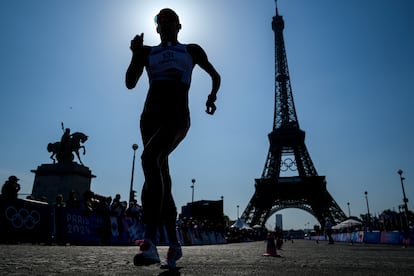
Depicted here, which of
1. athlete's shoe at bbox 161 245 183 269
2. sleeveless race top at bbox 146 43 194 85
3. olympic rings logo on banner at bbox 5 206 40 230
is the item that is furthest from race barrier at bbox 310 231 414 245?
sleeveless race top at bbox 146 43 194 85

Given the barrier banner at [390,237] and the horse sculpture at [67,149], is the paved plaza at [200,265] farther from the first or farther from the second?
the barrier banner at [390,237]

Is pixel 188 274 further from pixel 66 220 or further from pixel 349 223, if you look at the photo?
pixel 349 223

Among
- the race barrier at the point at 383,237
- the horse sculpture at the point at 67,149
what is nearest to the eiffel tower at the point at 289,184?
the race barrier at the point at 383,237

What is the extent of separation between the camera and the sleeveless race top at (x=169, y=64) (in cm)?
316

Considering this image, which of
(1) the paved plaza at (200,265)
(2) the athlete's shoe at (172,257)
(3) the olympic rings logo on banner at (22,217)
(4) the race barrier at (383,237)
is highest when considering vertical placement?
(3) the olympic rings logo on banner at (22,217)

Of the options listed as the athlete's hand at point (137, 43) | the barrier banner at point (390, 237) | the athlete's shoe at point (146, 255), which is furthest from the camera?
the barrier banner at point (390, 237)

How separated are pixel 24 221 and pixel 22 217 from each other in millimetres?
126

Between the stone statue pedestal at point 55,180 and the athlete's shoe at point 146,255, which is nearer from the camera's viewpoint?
the athlete's shoe at point 146,255

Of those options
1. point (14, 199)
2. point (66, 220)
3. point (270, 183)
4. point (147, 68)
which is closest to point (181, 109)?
point (147, 68)

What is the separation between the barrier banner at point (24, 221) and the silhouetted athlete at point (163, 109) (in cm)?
724

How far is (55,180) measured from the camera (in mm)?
15750

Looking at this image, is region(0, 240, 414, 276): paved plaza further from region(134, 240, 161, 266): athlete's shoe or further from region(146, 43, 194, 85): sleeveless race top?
region(146, 43, 194, 85): sleeveless race top

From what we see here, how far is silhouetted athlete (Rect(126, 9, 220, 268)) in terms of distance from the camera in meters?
2.84

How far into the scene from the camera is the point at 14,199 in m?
8.91
